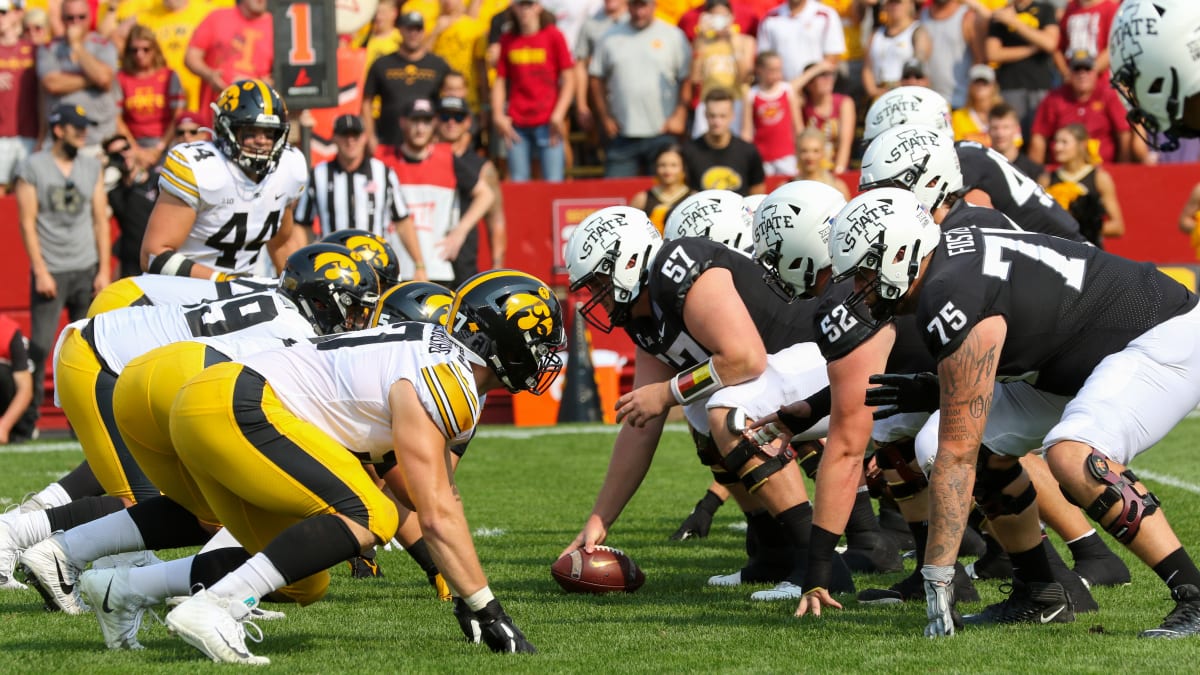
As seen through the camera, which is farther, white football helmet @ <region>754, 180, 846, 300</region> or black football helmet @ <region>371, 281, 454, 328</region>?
black football helmet @ <region>371, 281, 454, 328</region>

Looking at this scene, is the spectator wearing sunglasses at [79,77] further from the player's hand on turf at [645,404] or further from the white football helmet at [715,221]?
the player's hand on turf at [645,404]

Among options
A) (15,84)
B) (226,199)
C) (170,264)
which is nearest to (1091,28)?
(226,199)

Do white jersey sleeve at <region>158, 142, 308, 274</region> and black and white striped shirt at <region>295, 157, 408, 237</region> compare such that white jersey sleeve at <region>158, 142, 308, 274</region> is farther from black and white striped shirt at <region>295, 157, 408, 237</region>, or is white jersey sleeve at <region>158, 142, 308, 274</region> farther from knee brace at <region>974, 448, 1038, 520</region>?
knee brace at <region>974, 448, 1038, 520</region>

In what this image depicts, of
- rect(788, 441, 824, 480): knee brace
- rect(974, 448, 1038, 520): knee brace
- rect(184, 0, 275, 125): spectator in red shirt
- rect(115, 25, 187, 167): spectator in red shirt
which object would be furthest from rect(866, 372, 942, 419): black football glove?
rect(115, 25, 187, 167): spectator in red shirt

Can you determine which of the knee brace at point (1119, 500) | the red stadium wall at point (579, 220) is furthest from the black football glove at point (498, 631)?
the red stadium wall at point (579, 220)

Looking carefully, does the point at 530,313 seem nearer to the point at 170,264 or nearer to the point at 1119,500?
the point at 1119,500

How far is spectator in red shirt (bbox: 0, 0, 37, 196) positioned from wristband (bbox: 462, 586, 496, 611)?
32.4 feet

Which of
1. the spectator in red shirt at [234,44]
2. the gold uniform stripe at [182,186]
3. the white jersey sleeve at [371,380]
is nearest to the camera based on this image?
the white jersey sleeve at [371,380]

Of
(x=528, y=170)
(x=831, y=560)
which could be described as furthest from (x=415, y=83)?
(x=831, y=560)

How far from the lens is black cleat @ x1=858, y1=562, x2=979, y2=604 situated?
6164mm

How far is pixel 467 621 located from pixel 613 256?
1.71 meters

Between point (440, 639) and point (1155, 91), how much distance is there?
2.87 meters

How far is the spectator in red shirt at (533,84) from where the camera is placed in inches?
538

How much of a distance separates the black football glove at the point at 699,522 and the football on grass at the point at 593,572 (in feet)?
5.32
